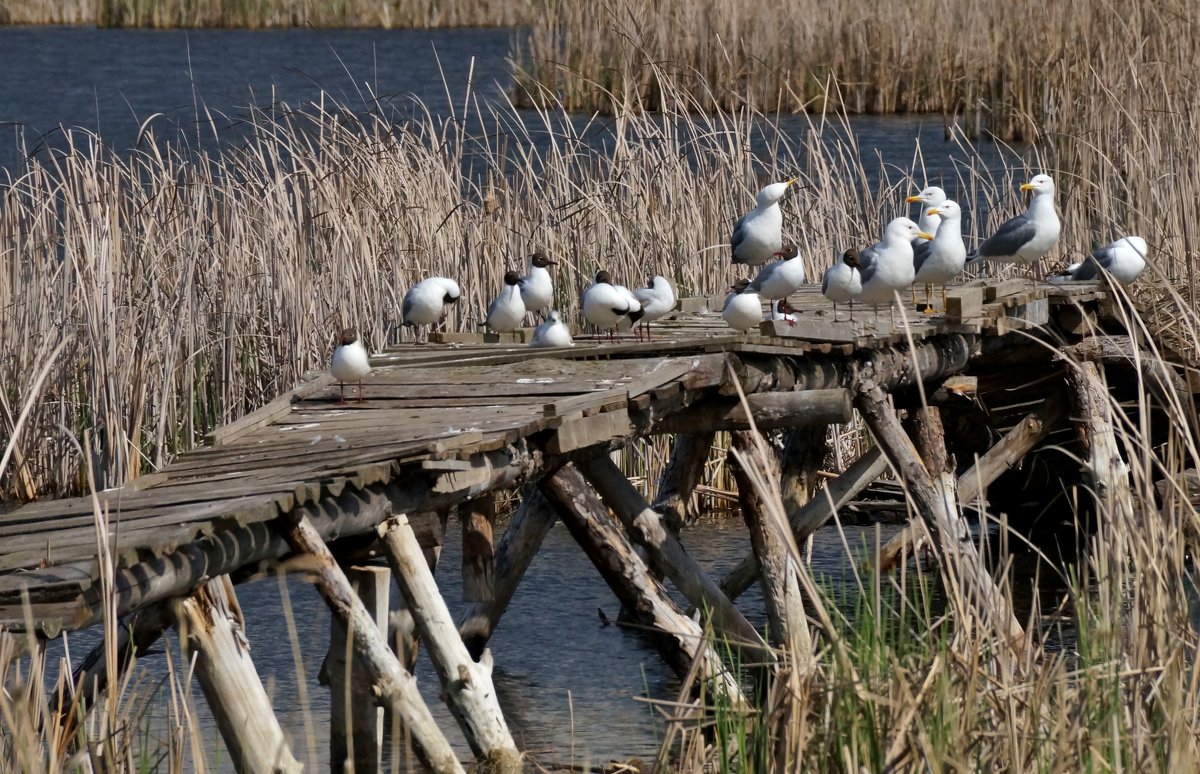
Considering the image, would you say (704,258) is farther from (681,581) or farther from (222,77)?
(222,77)

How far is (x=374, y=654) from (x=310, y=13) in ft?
102

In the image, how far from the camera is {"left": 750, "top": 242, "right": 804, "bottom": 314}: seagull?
310 inches

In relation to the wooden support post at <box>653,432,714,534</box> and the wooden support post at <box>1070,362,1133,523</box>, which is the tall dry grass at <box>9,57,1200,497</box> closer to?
the wooden support post at <box>1070,362,1133,523</box>

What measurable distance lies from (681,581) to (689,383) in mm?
939

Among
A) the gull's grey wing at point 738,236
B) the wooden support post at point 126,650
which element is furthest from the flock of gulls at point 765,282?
the wooden support post at point 126,650

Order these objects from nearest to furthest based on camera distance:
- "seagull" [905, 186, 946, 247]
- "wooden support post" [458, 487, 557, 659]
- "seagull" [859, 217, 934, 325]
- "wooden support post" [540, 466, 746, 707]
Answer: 1. "wooden support post" [540, 466, 746, 707]
2. "seagull" [859, 217, 934, 325]
3. "wooden support post" [458, 487, 557, 659]
4. "seagull" [905, 186, 946, 247]

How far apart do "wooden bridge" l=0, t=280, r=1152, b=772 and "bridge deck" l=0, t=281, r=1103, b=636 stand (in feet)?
0.04

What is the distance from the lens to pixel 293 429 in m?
6.55

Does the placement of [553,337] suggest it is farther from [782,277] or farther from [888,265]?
[888,265]

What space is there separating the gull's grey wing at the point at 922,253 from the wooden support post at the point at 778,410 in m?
1.26

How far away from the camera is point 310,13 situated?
115ft

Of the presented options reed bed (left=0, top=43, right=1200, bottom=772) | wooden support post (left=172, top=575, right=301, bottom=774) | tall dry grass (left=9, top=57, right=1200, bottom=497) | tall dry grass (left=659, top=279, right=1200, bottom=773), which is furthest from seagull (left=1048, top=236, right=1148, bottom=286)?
wooden support post (left=172, top=575, right=301, bottom=774)

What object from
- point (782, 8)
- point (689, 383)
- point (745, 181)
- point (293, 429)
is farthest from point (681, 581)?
point (782, 8)

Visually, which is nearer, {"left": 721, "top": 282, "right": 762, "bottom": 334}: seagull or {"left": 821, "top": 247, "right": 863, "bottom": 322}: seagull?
{"left": 721, "top": 282, "right": 762, "bottom": 334}: seagull
